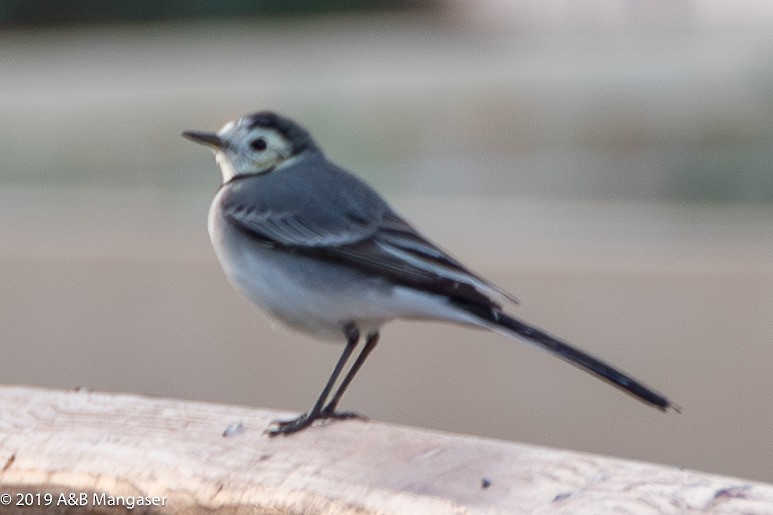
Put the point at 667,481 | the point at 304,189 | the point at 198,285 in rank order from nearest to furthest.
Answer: the point at 667,481 → the point at 304,189 → the point at 198,285

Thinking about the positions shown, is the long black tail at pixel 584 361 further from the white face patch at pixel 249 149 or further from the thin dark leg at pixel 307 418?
the white face patch at pixel 249 149

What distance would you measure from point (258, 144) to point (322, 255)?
530 millimetres

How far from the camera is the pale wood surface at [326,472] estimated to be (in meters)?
2.20

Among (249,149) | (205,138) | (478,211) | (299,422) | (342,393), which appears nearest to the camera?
(299,422)

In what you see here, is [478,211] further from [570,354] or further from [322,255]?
[570,354]

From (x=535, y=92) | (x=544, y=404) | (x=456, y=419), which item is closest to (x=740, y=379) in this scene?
(x=544, y=404)

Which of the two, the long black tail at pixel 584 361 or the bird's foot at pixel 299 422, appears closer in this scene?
the long black tail at pixel 584 361

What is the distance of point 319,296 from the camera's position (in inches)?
126

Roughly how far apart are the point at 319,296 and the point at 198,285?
356cm

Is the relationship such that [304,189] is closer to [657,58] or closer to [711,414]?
[711,414]

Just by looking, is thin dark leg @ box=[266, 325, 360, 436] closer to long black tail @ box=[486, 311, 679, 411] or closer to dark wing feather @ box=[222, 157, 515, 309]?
dark wing feather @ box=[222, 157, 515, 309]

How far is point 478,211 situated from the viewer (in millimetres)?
6910

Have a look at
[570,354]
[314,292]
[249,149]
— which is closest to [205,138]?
[249,149]

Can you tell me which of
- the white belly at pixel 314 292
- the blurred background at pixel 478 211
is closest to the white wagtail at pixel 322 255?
the white belly at pixel 314 292
